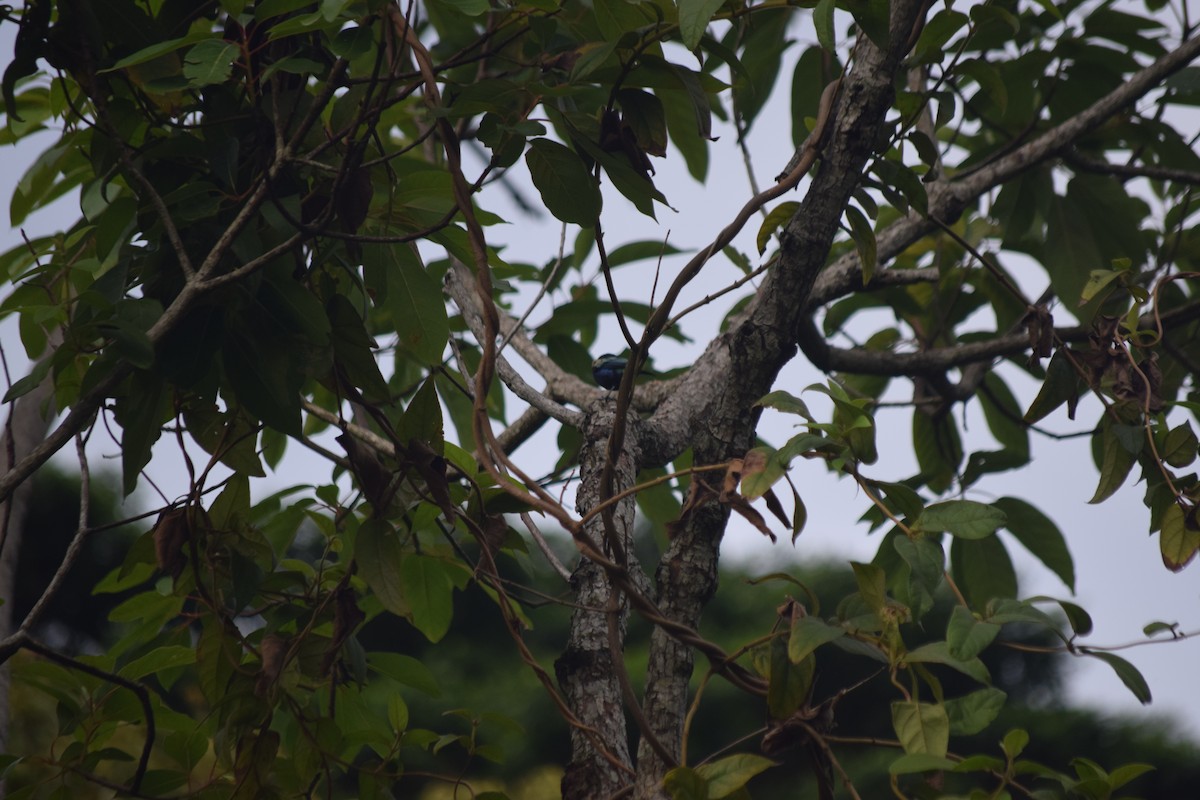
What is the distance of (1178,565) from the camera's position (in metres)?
0.82

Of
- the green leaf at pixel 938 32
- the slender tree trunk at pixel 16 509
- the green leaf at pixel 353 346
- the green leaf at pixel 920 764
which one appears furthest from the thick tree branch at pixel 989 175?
the slender tree trunk at pixel 16 509

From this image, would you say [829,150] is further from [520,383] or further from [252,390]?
[252,390]

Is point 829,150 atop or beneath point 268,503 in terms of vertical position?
atop

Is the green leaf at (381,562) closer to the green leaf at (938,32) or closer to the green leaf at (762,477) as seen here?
the green leaf at (762,477)

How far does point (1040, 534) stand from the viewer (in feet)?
4.46

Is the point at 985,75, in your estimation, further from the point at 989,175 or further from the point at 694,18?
the point at 694,18

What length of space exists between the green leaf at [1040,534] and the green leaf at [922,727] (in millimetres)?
727

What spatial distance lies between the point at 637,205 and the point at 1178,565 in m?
0.55

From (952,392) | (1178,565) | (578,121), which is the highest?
(578,121)

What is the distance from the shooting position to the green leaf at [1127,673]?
2.48 feet

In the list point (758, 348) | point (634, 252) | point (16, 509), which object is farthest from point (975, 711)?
point (16, 509)

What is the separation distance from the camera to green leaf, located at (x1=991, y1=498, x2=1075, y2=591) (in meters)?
1.36

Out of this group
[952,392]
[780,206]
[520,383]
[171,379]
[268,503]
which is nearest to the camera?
[171,379]

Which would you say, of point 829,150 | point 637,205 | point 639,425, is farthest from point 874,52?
point 639,425
